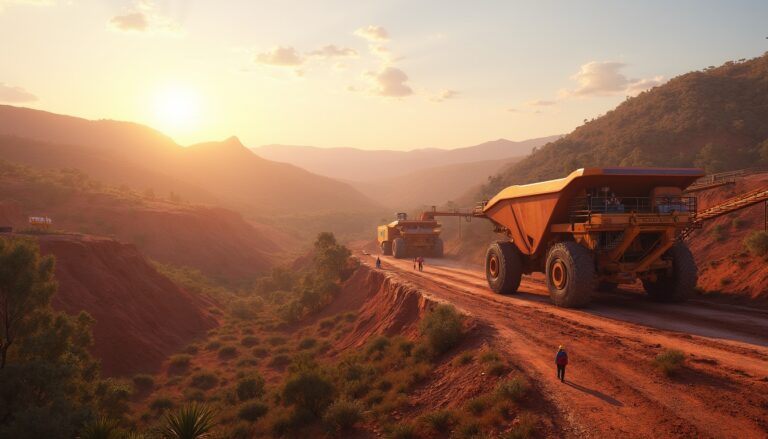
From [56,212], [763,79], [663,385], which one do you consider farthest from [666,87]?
[56,212]

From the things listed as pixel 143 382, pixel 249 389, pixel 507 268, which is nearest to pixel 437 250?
pixel 507 268

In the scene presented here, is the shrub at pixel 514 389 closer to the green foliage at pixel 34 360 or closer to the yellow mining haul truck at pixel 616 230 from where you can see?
the yellow mining haul truck at pixel 616 230

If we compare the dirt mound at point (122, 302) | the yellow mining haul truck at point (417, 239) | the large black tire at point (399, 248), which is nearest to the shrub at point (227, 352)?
the dirt mound at point (122, 302)

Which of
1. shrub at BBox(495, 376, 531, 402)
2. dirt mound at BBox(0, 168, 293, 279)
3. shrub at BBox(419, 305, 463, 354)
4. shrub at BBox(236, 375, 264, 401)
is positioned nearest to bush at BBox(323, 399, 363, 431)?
shrub at BBox(419, 305, 463, 354)

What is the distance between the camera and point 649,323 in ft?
41.3

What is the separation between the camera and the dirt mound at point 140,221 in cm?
4528

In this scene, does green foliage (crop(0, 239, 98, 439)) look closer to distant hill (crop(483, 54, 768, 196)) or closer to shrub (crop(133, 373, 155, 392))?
shrub (crop(133, 373, 155, 392))

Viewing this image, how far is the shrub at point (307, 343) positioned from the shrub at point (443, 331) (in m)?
13.0

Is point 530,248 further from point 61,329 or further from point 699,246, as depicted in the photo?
point 61,329

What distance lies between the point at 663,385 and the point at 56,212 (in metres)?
53.3

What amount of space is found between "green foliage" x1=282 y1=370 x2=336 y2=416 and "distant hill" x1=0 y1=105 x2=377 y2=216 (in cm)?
8742

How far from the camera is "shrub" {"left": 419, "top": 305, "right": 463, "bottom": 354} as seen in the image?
1313cm

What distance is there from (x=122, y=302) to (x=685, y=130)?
55.3 metres

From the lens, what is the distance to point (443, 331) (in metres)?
13.2
